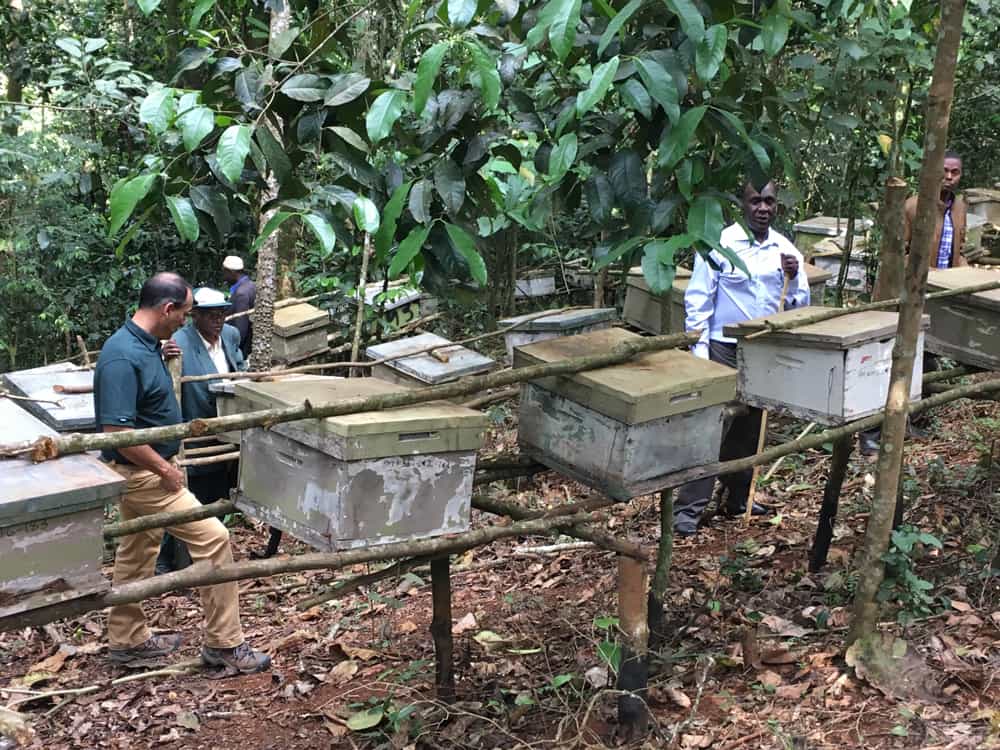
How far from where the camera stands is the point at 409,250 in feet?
10.6

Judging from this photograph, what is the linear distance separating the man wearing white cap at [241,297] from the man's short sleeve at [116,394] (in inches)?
166

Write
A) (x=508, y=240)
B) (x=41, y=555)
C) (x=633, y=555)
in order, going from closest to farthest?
(x=41, y=555) → (x=633, y=555) → (x=508, y=240)

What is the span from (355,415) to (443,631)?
4.90 ft

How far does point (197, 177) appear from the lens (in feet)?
10.4

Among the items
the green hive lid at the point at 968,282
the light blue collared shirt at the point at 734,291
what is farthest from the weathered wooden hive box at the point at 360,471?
the green hive lid at the point at 968,282

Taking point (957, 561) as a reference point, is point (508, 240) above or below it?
above

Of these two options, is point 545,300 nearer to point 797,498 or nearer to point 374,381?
point 797,498

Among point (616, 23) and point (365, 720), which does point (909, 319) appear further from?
point (365, 720)

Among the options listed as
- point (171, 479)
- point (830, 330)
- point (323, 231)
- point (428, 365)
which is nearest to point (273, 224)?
point (323, 231)

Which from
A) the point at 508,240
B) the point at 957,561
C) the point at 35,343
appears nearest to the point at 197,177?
the point at 957,561

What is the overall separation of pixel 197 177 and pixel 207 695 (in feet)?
9.07

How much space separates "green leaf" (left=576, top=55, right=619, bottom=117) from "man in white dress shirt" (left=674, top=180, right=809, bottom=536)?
2.79m

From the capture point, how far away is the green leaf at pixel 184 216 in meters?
2.81

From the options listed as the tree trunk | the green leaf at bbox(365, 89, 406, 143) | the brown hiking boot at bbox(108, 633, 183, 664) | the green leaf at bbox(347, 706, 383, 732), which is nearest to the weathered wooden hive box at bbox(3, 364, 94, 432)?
the brown hiking boot at bbox(108, 633, 183, 664)
